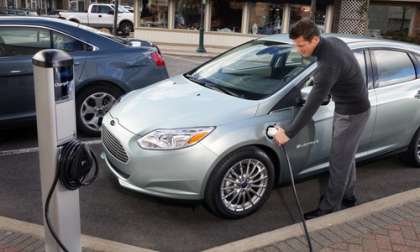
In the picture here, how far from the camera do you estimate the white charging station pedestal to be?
7.75 feet

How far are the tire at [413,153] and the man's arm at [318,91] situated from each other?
6.83 ft

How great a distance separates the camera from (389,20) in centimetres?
2156

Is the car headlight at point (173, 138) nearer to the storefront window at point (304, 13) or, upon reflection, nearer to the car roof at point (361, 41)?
the car roof at point (361, 41)

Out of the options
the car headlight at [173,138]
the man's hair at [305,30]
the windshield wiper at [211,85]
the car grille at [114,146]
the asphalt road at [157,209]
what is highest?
the man's hair at [305,30]

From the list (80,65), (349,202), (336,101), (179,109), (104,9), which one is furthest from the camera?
(104,9)

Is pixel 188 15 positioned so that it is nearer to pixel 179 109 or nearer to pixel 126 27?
pixel 126 27

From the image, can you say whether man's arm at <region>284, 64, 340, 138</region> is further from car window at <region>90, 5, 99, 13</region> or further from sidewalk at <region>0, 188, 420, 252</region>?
car window at <region>90, 5, 99, 13</region>

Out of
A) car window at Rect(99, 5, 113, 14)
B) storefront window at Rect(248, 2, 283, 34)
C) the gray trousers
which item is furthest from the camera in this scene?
car window at Rect(99, 5, 113, 14)

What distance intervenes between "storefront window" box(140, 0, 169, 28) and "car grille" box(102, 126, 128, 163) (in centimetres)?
1683

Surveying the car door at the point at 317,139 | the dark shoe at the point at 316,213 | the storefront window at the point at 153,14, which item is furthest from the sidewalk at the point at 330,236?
the storefront window at the point at 153,14

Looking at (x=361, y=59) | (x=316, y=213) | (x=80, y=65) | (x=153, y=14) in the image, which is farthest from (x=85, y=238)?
(x=153, y=14)

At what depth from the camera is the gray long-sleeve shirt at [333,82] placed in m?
3.36

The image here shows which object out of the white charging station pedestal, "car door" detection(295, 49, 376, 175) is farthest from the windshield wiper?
the white charging station pedestal

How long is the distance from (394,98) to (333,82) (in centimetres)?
148
